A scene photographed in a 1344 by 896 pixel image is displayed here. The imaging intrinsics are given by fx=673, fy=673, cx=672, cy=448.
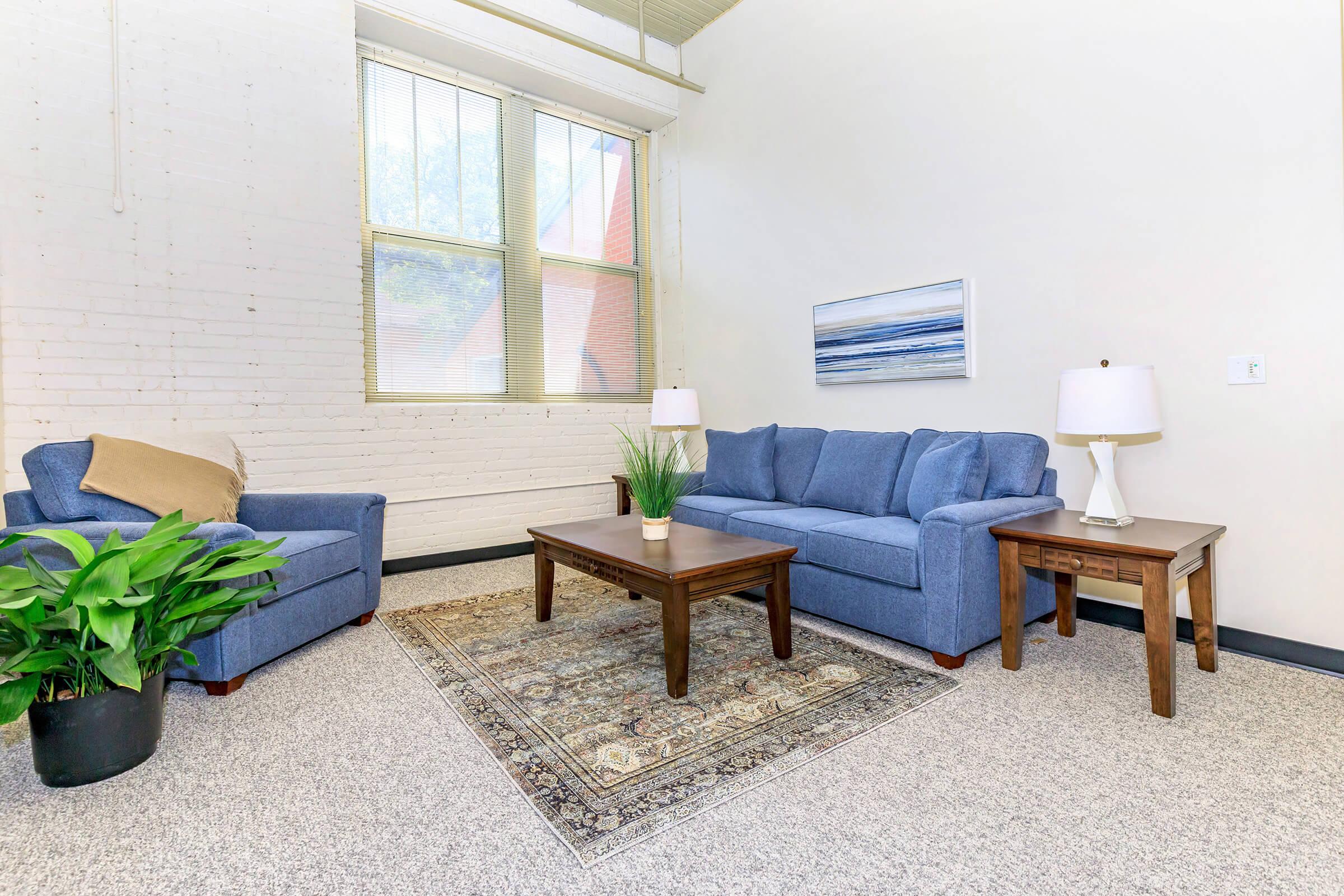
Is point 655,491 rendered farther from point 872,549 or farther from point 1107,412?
point 1107,412

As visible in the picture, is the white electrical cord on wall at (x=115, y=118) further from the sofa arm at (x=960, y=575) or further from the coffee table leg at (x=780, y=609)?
the sofa arm at (x=960, y=575)

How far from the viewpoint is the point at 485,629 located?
10.1 ft

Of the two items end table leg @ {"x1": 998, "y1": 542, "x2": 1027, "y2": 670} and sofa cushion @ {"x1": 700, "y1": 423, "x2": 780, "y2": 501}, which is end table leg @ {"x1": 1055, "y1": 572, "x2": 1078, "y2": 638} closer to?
end table leg @ {"x1": 998, "y1": 542, "x2": 1027, "y2": 670}

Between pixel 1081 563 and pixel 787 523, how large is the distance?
1.24 meters

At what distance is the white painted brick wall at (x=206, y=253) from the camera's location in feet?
10.6

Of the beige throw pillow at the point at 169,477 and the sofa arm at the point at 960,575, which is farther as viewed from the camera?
the beige throw pillow at the point at 169,477

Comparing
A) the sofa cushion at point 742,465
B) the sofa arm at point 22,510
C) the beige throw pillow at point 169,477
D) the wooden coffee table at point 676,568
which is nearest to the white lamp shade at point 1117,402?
the wooden coffee table at point 676,568

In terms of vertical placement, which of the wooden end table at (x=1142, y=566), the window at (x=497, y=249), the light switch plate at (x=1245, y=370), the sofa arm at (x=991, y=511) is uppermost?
the window at (x=497, y=249)

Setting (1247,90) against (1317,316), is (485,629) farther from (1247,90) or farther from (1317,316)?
(1247,90)

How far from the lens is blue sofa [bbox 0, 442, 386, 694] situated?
234cm

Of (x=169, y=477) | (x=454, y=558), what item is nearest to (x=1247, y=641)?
(x=454, y=558)

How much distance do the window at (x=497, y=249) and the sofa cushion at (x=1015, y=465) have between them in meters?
3.13

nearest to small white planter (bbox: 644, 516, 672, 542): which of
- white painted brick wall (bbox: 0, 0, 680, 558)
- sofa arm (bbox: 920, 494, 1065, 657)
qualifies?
sofa arm (bbox: 920, 494, 1065, 657)

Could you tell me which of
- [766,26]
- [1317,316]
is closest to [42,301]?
[766,26]
